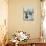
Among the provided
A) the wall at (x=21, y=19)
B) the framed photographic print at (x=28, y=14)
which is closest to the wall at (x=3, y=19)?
the wall at (x=21, y=19)

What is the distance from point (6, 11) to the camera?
4.05 m

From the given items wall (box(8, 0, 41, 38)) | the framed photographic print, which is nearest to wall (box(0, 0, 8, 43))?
wall (box(8, 0, 41, 38))

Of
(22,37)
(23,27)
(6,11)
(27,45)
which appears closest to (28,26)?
(23,27)

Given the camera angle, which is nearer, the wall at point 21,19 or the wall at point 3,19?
the wall at point 3,19

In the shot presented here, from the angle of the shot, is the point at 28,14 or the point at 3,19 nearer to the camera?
the point at 3,19

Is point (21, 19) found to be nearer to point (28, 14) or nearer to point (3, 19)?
point (28, 14)

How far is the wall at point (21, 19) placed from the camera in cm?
409

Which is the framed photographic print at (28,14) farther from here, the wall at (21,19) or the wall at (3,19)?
the wall at (3,19)

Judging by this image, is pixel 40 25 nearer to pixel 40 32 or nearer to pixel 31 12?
pixel 40 32

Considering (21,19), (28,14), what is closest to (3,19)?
(21,19)

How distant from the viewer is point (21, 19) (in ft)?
13.6

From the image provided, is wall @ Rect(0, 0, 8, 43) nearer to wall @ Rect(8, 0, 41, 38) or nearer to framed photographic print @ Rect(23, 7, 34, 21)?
wall @ Rect(8, 0, 41, 38)

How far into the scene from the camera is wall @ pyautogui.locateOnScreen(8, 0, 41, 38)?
409 centimetres

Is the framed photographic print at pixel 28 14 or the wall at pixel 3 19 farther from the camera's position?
the framed photographic print at pixel 28 14
